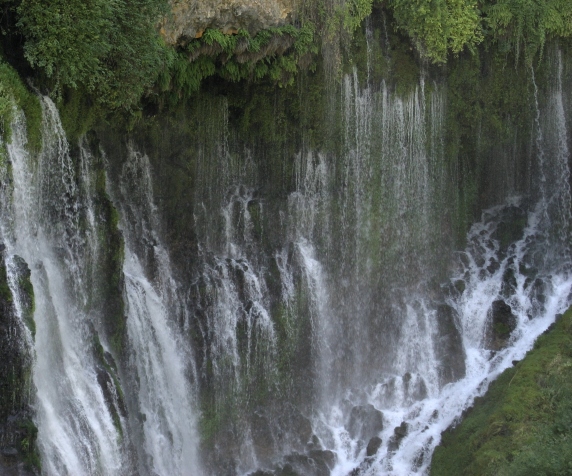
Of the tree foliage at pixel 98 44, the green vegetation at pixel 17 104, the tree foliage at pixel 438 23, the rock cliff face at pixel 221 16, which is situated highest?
the tree foliage at pixel 438 23

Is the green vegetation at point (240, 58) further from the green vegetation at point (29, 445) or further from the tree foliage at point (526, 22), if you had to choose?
the green vegetation at point (29, 445)

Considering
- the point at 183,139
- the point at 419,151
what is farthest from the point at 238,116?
the point at 419,151

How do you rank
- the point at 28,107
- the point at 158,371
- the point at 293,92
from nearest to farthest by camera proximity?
the point at 28,107 < the point at 158,371 < the point at 293,92

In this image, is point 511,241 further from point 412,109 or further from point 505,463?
point 505,463

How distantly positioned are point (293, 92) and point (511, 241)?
658 cm

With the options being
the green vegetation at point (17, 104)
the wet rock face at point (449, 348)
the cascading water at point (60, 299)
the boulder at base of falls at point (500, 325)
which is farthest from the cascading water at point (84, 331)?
the boulder at base of falls at point (500, 325)

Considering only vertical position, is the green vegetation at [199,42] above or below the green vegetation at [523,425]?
above

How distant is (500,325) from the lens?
18.1m

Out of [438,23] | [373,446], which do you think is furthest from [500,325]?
[438,23]

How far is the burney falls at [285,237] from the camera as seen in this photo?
11.8 m

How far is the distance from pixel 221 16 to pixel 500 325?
29.4ft

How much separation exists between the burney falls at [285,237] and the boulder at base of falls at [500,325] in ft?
0.16

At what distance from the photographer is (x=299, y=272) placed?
55.5ft

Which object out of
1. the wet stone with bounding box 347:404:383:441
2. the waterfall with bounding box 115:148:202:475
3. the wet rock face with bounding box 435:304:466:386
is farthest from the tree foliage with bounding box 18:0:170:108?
the wet rock face with bounding box 435:304:466:386
